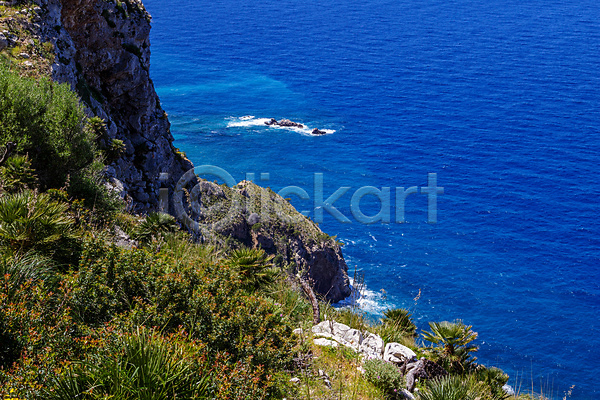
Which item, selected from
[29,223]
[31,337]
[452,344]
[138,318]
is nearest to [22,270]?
[29,223]

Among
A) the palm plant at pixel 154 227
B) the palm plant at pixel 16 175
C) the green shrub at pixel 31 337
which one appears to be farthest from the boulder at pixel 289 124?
the green shrub at pixel 31 337

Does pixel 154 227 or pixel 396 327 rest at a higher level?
pixel 154 227

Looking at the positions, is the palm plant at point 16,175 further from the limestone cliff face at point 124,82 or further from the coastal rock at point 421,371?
the limestone cliff face at point 124,82

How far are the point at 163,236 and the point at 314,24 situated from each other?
177436mm

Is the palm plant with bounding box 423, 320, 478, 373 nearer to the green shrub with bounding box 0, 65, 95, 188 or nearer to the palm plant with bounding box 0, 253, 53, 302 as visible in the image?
the palm plant with bounding box 0, 253, 53, 302

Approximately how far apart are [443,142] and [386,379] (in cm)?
8862

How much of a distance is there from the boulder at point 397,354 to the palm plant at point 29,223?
781 cm

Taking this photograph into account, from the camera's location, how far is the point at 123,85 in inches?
1182

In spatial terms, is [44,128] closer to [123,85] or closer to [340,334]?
[340,334]

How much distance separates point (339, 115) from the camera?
10431 centimetres

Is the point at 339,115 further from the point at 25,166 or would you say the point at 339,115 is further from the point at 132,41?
the point at 25,166

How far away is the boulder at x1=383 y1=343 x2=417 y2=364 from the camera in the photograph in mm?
11005

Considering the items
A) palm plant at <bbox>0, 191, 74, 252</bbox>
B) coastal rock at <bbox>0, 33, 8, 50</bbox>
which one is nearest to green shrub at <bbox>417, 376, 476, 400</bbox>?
palm plant at <bbox>0, 191, 74, 252</bbox>

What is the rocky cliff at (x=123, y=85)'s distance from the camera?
18.6 metres
